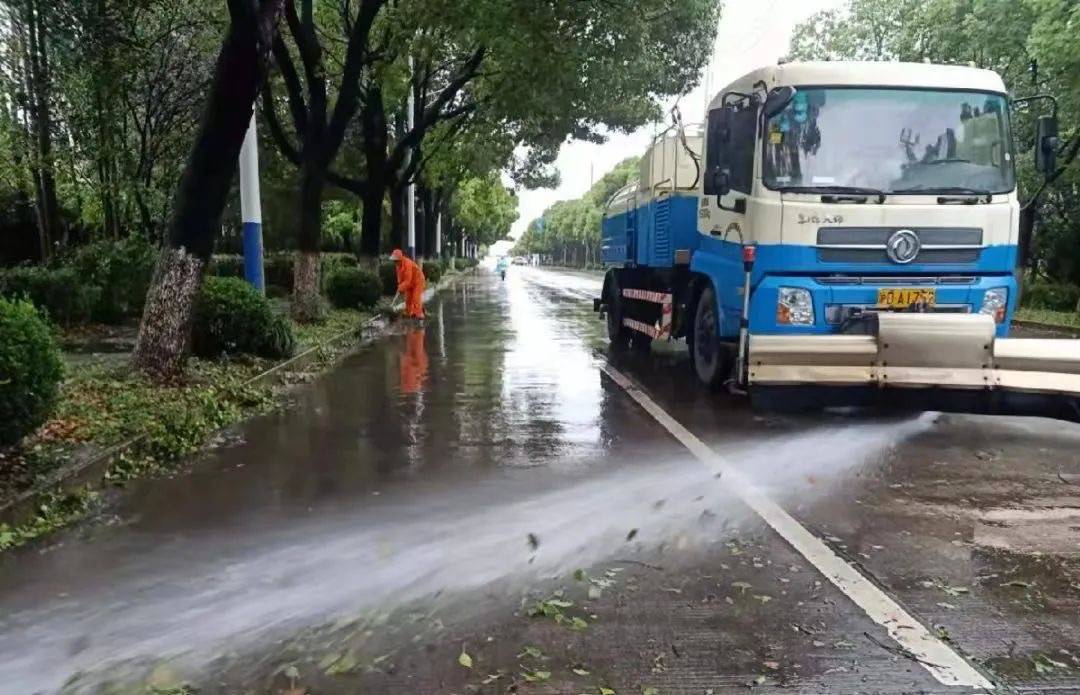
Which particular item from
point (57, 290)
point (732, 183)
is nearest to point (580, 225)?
point (57, 290)

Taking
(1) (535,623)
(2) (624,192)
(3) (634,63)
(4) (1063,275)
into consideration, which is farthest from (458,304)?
(1) (535,623)

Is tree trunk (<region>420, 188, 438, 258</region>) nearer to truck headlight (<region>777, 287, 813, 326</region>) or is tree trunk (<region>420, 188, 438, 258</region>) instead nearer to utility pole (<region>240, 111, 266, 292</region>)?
utility pole (<region>240, 111, 266, 292</region>)

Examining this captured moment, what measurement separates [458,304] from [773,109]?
20.7 m

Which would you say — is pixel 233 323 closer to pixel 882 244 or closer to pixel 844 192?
pixel 844 192

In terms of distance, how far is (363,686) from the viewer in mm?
3396

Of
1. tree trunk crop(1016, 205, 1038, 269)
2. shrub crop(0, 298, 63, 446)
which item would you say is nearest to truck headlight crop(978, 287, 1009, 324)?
shrub crop(0, 298, 63, 446)

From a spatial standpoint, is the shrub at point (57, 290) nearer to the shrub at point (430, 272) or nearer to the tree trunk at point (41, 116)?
the tree trunk at point (41, 116)

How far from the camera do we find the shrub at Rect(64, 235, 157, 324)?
1491 cm

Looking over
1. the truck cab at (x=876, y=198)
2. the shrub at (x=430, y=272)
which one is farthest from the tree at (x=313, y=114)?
the shrub at (x=430, y=272)

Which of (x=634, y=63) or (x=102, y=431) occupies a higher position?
(x=634, y=63)

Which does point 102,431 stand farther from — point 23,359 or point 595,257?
point 595,257

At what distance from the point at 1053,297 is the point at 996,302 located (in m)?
18.1

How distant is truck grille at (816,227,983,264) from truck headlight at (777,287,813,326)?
13.9 inches

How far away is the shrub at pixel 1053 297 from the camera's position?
76.6 ft
